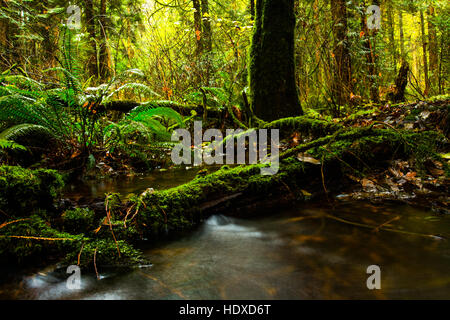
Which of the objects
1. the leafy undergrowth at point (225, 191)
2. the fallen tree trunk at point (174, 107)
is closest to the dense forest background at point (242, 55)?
the fallen tree trunk at point (174, 107)

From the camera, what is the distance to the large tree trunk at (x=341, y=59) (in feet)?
17.0

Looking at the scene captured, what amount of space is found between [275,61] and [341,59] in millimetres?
1972

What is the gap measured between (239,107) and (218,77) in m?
1.74

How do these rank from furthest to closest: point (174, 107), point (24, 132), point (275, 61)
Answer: point (174, 107) < point (275, 61) < point (24, 132)

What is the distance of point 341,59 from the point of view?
17.5 ft

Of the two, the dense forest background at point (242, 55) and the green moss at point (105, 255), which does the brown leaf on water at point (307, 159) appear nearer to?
the green moss at point (105, 255)

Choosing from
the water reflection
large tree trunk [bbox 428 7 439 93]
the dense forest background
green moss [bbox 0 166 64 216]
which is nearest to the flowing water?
the water reflection

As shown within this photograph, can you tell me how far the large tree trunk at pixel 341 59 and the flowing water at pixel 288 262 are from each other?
3578 mm

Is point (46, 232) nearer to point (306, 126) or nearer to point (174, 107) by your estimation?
point (306, 126)

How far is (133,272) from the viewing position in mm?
1383

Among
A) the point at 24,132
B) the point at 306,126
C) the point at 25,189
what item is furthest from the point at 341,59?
the point at 25,189

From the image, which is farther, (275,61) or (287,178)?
(275,61)

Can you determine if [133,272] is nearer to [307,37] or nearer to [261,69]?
[261,69]
